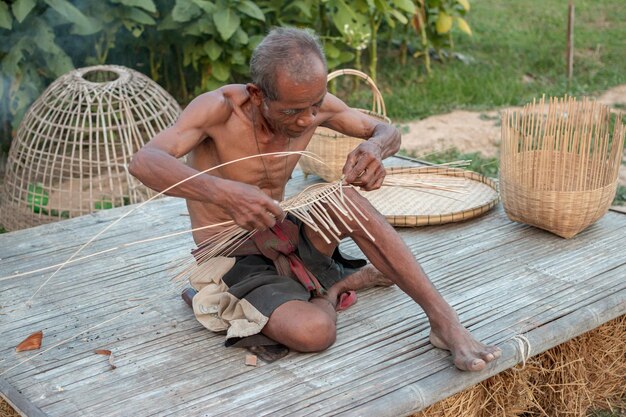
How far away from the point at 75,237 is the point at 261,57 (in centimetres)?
147

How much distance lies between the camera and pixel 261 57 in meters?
2.39

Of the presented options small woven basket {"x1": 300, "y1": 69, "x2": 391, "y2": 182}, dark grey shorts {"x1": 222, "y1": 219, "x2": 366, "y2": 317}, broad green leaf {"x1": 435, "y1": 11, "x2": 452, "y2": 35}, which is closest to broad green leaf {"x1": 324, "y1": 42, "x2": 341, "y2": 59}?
broad green leaf {"x1": 435, "y1": 11, "x2": 452, "y2": 35}

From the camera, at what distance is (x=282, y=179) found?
9.08 feet

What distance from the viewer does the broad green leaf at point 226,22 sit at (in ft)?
16.9

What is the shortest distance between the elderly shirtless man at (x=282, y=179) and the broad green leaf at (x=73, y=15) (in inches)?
96.0

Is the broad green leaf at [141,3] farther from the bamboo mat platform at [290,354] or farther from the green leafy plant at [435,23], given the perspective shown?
the green leafy plant at [435,23]

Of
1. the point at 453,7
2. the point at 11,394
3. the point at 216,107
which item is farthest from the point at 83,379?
the point at 453,7

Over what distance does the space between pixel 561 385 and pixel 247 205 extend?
4.11 ft

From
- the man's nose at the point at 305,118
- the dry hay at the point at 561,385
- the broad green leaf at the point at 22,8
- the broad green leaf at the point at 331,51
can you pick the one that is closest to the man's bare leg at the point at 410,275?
the dry hay at the point at 561,385

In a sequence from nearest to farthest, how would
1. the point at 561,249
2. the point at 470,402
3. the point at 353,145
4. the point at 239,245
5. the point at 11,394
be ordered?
the point at 11,394 → the point at 470,402 → the point at 239,245 → the point at 561,249 → the point at 353,145

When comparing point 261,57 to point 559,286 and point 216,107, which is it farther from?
point 559,286

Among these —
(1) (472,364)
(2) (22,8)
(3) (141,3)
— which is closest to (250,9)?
(3) (141,3)

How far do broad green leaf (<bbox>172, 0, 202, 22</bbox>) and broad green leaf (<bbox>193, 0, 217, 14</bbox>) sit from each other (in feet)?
0.13

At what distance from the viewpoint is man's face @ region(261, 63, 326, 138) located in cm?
233
